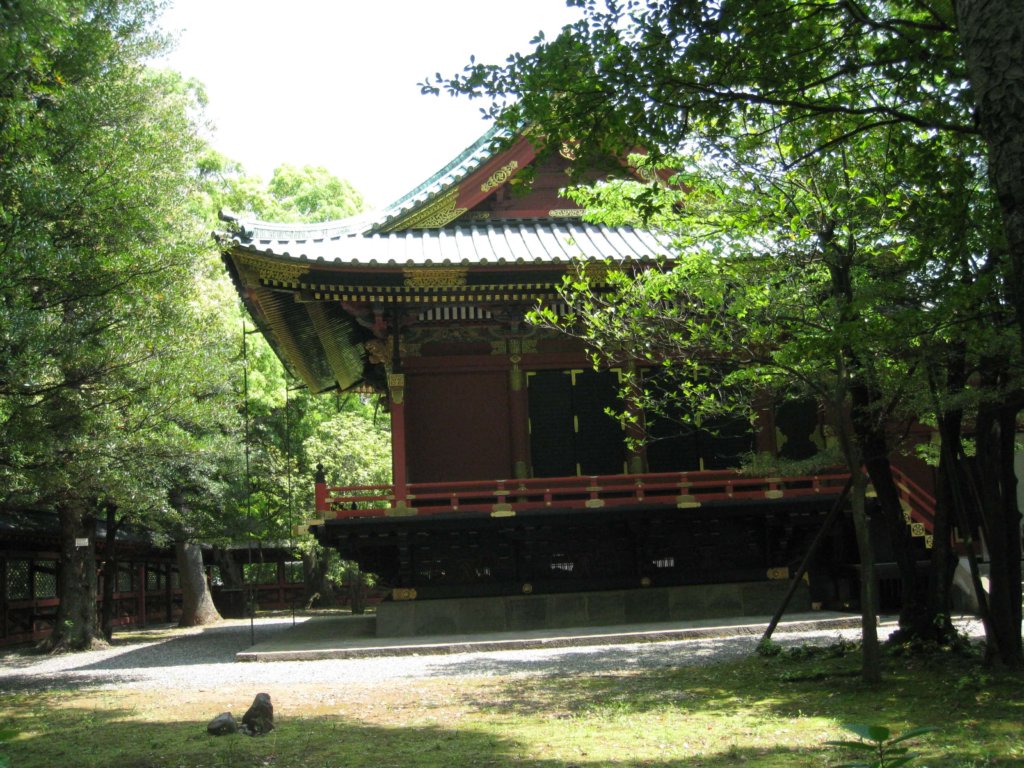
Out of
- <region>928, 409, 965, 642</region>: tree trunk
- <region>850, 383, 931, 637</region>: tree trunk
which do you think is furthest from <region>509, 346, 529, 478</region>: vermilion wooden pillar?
<region>928, 409, 965, 642</region>: tree trunk

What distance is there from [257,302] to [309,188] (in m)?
23.9

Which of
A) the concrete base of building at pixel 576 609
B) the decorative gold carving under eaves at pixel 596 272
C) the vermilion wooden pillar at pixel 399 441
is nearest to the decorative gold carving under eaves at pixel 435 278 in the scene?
the vermilion wooden pillar at pixel 399 441

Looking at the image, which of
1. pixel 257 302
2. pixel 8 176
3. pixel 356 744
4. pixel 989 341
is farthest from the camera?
pixel 257 302

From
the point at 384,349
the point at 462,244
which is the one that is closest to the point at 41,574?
the point at 384,349

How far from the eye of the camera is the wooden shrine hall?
15703mm

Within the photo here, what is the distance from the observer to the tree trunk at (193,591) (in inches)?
1126

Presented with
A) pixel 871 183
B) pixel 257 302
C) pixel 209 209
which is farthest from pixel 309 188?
pixel 871 183

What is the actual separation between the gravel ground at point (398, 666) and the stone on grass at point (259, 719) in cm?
340

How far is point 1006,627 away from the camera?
8.79 meters

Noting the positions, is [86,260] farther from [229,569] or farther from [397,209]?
[229,569]

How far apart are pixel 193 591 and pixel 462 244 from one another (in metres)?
16.6

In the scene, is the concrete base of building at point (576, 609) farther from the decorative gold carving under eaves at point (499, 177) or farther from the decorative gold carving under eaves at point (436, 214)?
the decorative gold carving under eaves at point (499, 177)

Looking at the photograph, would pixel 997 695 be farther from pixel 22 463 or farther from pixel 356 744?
pixel 22 463

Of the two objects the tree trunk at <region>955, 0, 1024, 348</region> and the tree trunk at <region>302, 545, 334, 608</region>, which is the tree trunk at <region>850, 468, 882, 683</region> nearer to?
the tree trunk at <region>955, 0, 1024, 348</region>
